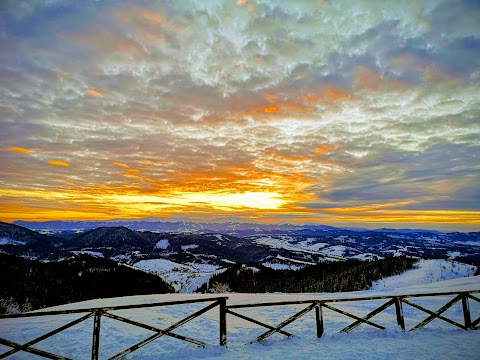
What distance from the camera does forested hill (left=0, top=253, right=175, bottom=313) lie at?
101 metres

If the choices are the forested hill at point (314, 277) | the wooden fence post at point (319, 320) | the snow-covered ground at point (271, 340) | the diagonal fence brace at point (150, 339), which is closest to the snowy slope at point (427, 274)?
the forested hill at point (314, 277)

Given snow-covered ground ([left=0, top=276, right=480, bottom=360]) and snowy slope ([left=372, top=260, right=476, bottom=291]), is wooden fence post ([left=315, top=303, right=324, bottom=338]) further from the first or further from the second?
snowy slope ([left=372, top=260, right=476, bottom=291])

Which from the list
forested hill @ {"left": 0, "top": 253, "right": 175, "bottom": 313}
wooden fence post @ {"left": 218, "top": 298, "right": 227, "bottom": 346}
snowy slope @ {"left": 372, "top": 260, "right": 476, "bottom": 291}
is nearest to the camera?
wooden fence post @ {"left": 218, "top": 298, "right": 227, "bottom": 346}

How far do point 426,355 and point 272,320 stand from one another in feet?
31.6

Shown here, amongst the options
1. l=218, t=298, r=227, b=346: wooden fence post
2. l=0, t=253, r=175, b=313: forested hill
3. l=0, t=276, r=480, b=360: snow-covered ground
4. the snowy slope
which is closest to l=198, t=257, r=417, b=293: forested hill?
the snowy slope

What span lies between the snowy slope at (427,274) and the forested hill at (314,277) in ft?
15.0

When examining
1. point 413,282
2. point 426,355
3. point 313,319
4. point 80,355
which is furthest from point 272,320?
point 413,282

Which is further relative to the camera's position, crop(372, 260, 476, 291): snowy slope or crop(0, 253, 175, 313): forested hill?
crop(0, 253, 175, 313): forested hill

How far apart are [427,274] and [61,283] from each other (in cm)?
13635

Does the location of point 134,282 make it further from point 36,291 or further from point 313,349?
point 313,349

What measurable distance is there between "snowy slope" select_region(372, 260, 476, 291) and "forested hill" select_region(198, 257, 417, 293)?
4562 millimetres

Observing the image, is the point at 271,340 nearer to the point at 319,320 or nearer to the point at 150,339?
the point at 319,320

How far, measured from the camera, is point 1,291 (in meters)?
96.4

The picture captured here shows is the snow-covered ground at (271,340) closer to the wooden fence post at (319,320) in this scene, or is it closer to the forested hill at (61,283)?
the wooden fence post at (319,320)
